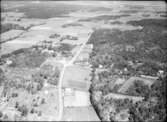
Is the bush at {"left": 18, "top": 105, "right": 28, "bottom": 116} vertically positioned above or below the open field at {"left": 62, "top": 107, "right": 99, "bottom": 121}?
above

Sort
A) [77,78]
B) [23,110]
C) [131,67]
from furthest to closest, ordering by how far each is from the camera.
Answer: [131,67] < [77,78] < [23,110]

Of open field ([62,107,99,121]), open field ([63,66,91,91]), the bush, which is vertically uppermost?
open field ([63,66,91,91])

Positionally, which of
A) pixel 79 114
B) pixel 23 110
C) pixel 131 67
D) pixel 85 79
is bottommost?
→ pixel 79 114

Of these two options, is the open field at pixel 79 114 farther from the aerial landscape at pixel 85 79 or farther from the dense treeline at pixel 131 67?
the dense treeline at pixel 131 67

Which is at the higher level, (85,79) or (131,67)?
(131,67)

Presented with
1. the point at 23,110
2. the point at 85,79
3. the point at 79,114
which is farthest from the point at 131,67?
the point at 23,110

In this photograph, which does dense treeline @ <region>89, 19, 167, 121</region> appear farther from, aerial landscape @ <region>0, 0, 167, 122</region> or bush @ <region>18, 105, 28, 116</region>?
bush @ <region>18, 105, 28, 116</region>

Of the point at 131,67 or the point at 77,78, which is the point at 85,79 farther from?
the point at 131,67

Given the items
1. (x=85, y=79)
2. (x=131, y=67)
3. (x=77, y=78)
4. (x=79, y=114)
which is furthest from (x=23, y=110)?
(x=131, y=67)

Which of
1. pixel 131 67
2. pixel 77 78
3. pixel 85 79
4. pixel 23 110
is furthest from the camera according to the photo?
pixel 131 67

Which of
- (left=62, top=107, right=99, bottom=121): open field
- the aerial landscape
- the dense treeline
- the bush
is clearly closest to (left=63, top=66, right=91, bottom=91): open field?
the aerial landscape

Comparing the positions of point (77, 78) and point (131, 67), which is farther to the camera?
point (131, 67)

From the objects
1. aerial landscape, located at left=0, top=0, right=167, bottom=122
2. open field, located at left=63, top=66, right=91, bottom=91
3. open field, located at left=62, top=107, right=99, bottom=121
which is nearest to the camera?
open field, located at left=62, top=107, right=99, bottom=121

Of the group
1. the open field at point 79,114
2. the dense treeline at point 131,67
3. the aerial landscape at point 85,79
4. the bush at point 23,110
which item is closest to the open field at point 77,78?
the aerial landscape at point 85,79
